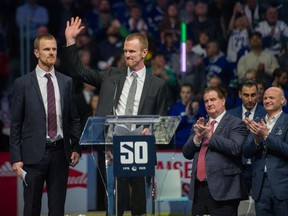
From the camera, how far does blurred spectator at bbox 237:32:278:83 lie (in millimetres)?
12430

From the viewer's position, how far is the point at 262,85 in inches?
458

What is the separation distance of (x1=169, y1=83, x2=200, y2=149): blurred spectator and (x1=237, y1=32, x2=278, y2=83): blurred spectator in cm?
73

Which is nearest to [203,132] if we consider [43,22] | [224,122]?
[224,122]

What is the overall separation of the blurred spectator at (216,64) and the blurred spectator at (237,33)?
12 centimetres

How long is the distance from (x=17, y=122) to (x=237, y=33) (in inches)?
218

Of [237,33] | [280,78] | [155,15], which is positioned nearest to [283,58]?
[280,78]

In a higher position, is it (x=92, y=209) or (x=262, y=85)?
(x=262, y=85)

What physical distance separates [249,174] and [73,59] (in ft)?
7.53

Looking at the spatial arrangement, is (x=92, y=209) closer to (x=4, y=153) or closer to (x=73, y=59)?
(x=4, y=153)

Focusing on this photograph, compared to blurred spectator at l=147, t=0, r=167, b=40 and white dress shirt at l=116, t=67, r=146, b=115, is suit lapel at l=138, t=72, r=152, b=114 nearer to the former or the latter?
white dress shirt at l=116, t=67, r=146, b=115

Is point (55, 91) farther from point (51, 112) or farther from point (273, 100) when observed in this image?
point (273, 100)

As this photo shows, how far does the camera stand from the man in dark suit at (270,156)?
852 cm

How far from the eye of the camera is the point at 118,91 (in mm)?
8859

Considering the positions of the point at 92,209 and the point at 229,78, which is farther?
the point at 229,78
